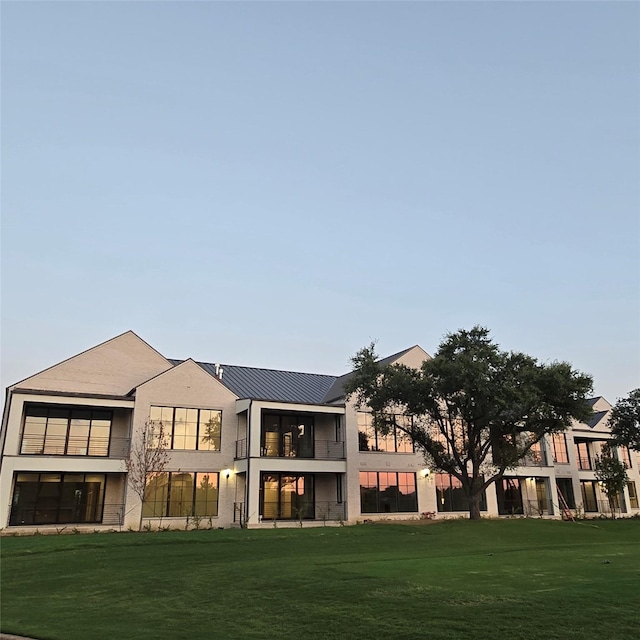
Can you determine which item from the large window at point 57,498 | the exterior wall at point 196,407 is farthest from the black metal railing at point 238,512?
the large window at point 57,498

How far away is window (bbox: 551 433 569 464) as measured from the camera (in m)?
42.8

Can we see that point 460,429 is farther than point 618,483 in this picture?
No

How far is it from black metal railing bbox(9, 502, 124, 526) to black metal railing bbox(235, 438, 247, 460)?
6.32m

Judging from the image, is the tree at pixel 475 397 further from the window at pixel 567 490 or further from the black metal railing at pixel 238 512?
the window at pixel 567 490

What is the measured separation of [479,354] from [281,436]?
12.2 meters

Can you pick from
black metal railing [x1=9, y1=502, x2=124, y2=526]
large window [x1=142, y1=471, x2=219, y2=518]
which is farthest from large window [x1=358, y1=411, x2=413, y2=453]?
black metal railing [x1=9, y1=502, x2=124, y2=526]

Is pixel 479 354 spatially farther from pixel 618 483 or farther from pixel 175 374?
pixel 618 483

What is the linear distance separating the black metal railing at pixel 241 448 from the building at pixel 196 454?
6cm

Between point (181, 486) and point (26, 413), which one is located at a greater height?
point (26, 413)

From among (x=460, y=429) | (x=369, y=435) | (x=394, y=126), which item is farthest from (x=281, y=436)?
(x=394, y=126)

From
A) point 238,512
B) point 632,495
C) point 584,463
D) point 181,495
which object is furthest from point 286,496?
point 632,495

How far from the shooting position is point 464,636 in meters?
6.90

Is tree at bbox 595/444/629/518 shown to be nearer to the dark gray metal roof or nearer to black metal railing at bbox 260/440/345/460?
the dark gray metal roof

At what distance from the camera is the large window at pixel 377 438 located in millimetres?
33500
